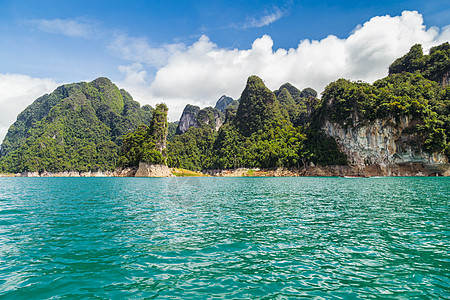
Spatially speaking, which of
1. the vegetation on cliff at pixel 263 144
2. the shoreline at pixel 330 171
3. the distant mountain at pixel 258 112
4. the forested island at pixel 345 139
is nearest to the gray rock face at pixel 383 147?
the forested island at pixel 345 139

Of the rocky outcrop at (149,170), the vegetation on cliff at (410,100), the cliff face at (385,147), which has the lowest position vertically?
the rocky outcrop at (149,170)

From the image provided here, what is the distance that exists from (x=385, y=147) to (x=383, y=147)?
0.67 meters

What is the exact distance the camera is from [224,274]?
25.8ft

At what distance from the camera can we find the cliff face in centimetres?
9338

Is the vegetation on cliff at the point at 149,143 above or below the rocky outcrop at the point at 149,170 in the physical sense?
above

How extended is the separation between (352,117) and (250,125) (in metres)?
88.1

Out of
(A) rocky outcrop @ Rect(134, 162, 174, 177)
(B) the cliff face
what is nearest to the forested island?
(B) the cliff face

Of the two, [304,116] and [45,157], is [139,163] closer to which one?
[45,157]

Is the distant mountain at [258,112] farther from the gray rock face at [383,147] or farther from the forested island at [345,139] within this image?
the gray rock face at [383,147]

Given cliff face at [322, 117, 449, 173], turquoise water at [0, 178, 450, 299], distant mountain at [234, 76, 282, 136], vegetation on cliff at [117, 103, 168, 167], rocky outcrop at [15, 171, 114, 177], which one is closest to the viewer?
turquoise water at [0, 178, 450, 299]

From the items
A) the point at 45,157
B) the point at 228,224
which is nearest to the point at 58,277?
the point at 228,224

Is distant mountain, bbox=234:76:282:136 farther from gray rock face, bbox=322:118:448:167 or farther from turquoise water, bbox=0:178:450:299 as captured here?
turquoise water, bbox=0:178:450:299

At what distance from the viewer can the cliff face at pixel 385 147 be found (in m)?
93.4

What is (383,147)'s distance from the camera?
333 ft
